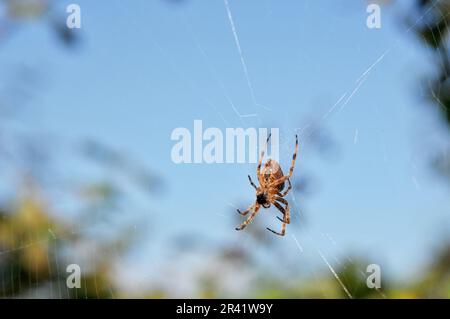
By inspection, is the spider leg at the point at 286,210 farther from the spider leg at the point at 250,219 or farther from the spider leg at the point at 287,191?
the spider leg at the point at 250,219

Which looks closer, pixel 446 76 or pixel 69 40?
pixel 446 76

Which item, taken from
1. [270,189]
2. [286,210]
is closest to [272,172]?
[270,189]

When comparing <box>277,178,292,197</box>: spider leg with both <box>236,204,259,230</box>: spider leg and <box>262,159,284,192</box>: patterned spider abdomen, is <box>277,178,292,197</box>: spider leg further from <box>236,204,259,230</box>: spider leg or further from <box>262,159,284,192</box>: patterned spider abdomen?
<box>236,204,259,230</box>: spider leg

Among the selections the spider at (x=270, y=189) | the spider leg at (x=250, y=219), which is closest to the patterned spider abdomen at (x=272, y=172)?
the spider at (x=270, y=189)

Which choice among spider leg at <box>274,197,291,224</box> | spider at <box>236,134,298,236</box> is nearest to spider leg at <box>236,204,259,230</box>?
spider at <box>236,134,298,236</box>

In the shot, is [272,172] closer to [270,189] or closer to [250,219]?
[270,189]

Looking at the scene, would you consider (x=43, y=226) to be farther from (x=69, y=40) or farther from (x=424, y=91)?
(x=424, y=91)
